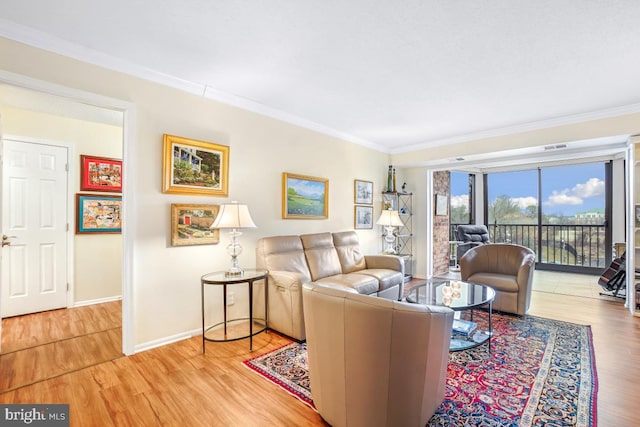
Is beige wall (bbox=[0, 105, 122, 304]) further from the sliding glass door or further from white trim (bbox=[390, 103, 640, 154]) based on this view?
the sliding glass door

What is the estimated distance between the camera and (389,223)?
194 inches

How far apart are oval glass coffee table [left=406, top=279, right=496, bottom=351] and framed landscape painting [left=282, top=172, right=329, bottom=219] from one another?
1758mm

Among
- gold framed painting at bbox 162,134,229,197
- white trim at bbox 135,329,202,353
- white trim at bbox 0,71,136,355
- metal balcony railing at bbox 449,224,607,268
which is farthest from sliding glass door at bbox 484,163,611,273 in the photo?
white trim at bbox 0,71,136,355

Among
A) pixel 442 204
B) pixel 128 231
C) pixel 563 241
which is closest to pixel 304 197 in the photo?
pixel 128 231

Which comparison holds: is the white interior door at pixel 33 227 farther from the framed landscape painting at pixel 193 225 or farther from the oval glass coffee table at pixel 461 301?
the oval glass coffee table at pixel 461 301

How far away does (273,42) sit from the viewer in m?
2.29

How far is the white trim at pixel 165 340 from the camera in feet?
8.93

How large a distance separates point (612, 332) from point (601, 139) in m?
2.31

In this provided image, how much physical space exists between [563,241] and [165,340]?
26.2ft

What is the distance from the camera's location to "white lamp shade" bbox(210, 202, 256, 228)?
287 cm

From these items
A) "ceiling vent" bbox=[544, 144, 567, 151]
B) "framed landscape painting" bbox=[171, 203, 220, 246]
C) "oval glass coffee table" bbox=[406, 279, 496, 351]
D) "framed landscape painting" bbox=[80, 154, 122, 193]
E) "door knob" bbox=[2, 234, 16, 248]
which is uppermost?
"ceiling vent" bbox=[544, 144, 567, 151]

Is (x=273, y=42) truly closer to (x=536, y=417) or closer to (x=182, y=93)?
(x=182, y=93)

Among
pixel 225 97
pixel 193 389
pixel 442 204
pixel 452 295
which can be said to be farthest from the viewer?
pixel 442 204

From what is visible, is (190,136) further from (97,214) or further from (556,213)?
(556,213)
